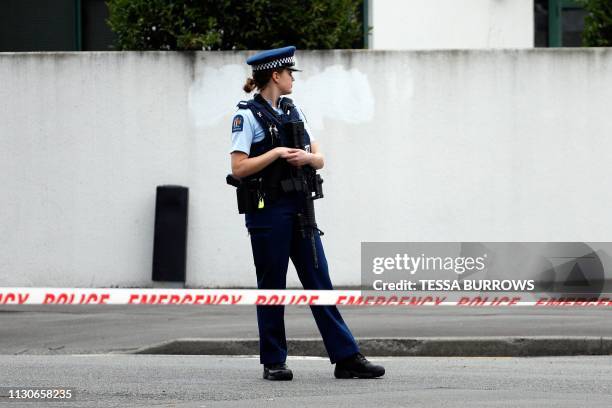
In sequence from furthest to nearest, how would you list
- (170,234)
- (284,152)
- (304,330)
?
(170,234) → (304,330) → (284,152)

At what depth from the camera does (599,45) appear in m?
16.1

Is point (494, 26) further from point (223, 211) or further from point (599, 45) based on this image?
point (223, 211)

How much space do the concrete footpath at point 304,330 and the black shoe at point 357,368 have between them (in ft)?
7.46

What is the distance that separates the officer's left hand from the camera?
25.2 ft

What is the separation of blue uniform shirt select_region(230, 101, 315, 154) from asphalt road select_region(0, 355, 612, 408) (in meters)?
1.41

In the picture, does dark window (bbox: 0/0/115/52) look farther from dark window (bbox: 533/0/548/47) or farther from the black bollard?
dark window (bbox: 533/0/548/47)

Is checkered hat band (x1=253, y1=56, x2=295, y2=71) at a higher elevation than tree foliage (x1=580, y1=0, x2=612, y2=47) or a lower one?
lower

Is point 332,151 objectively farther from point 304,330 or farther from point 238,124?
point 238,124

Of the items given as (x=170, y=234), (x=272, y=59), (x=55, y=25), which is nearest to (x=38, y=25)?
(x=55, y=25)

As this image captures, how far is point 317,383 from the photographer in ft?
25.9

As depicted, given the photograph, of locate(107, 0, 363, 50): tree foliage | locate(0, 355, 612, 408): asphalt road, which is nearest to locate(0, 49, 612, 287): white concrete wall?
locate(107, 0, 363, 50): tree foliage

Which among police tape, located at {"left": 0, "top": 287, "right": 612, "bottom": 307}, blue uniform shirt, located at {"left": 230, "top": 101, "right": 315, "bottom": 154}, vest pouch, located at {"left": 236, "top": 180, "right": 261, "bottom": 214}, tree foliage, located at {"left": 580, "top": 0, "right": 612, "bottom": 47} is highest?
tree foliage, located at {"left": 580, "top": 0, "right": 612, "bottom": 47}

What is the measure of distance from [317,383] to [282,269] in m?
0.71

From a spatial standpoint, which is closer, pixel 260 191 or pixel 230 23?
pixel 260 191
